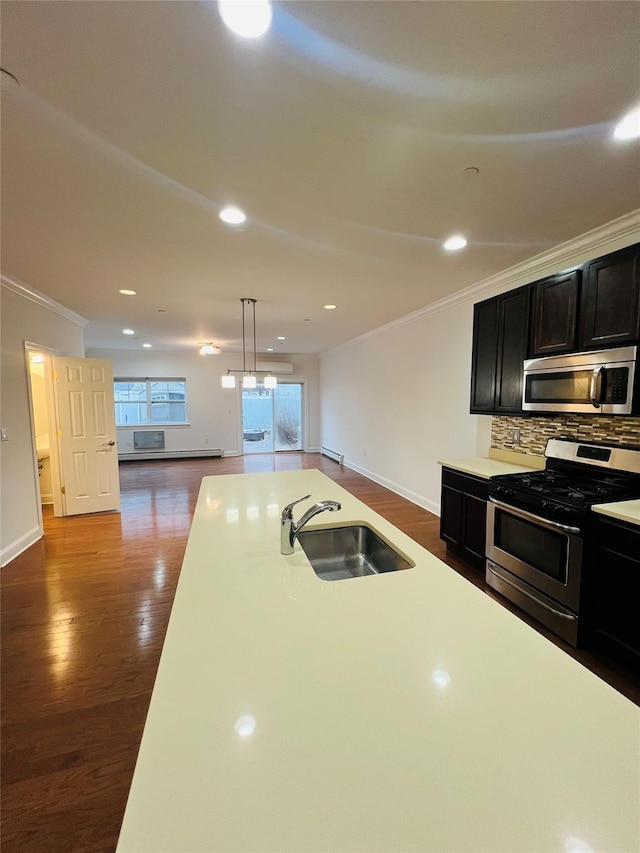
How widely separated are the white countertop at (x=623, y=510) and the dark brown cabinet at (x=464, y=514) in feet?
2.94

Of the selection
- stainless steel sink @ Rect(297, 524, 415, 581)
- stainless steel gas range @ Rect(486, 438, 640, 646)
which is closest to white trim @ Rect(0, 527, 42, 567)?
stainless steel sink @ Rect(297, 524, 415, 581)

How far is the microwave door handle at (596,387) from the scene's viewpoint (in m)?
2.23

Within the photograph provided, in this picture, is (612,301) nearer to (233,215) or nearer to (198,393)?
(233,215)

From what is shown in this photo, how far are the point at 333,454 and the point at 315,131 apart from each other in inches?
280

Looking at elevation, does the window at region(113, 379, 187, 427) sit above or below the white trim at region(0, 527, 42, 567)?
above

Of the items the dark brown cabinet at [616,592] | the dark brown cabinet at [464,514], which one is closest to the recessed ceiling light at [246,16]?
the dark brown cabinet at [616,592]

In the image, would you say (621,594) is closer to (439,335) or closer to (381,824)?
Result: (381,824)

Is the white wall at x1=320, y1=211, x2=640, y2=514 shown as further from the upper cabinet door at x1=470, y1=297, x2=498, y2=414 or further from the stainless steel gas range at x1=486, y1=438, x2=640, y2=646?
the stainless steel gas range at x1=486, y1=438, x2=640, y2=646

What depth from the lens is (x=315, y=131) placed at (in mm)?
1544

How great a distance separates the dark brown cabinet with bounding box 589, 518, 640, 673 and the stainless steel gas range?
0.07 metres

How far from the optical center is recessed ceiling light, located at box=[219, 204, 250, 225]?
2.17 meters

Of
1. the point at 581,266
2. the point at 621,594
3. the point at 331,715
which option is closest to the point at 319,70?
the point at 331,715

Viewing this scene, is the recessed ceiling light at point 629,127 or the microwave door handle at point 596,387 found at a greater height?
the recessed ceiling light at point 629,127

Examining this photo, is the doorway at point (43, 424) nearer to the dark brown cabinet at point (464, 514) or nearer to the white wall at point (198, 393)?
the white wall at point (198, 393)
